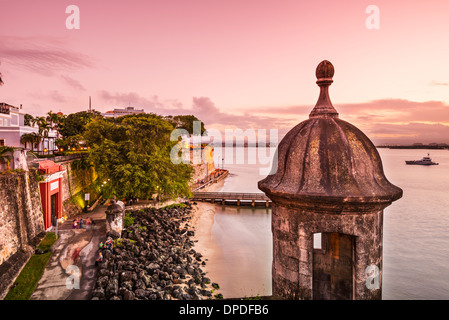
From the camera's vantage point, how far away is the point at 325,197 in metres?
4.25

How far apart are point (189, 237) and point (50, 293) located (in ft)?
42.8

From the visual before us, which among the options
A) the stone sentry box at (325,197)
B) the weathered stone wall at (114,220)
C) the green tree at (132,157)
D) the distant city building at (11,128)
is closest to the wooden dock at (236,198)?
the green tree at (132,157)

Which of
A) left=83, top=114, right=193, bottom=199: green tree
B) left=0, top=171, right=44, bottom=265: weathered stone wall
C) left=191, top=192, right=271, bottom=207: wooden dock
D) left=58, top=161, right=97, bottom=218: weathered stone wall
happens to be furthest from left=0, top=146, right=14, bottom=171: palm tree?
left=191, top=192, right=271, bottom=207: wooden dock

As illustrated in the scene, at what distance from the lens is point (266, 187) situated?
4.95 metres

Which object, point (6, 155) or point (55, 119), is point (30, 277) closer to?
point (6, 155)

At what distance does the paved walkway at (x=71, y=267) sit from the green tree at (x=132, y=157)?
5065 mm

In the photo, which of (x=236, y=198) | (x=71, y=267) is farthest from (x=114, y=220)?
(x=236, y=198)

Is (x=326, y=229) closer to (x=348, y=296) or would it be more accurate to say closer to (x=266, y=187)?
(x=266, y=187)

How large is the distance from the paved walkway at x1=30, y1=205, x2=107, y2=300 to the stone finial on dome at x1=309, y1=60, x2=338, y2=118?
1090cm

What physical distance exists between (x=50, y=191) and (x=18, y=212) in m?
4.10

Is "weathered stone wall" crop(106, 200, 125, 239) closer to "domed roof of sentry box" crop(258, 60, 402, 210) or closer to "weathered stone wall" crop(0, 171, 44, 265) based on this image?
"weathered stone wall" crop(0, 171, 44, 265)

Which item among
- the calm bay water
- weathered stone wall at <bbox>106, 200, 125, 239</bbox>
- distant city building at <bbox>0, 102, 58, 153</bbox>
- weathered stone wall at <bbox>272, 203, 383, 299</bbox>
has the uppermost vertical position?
distant city building at <bbox>0, 102, 58, 153</bbox>

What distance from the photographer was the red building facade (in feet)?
56.6
